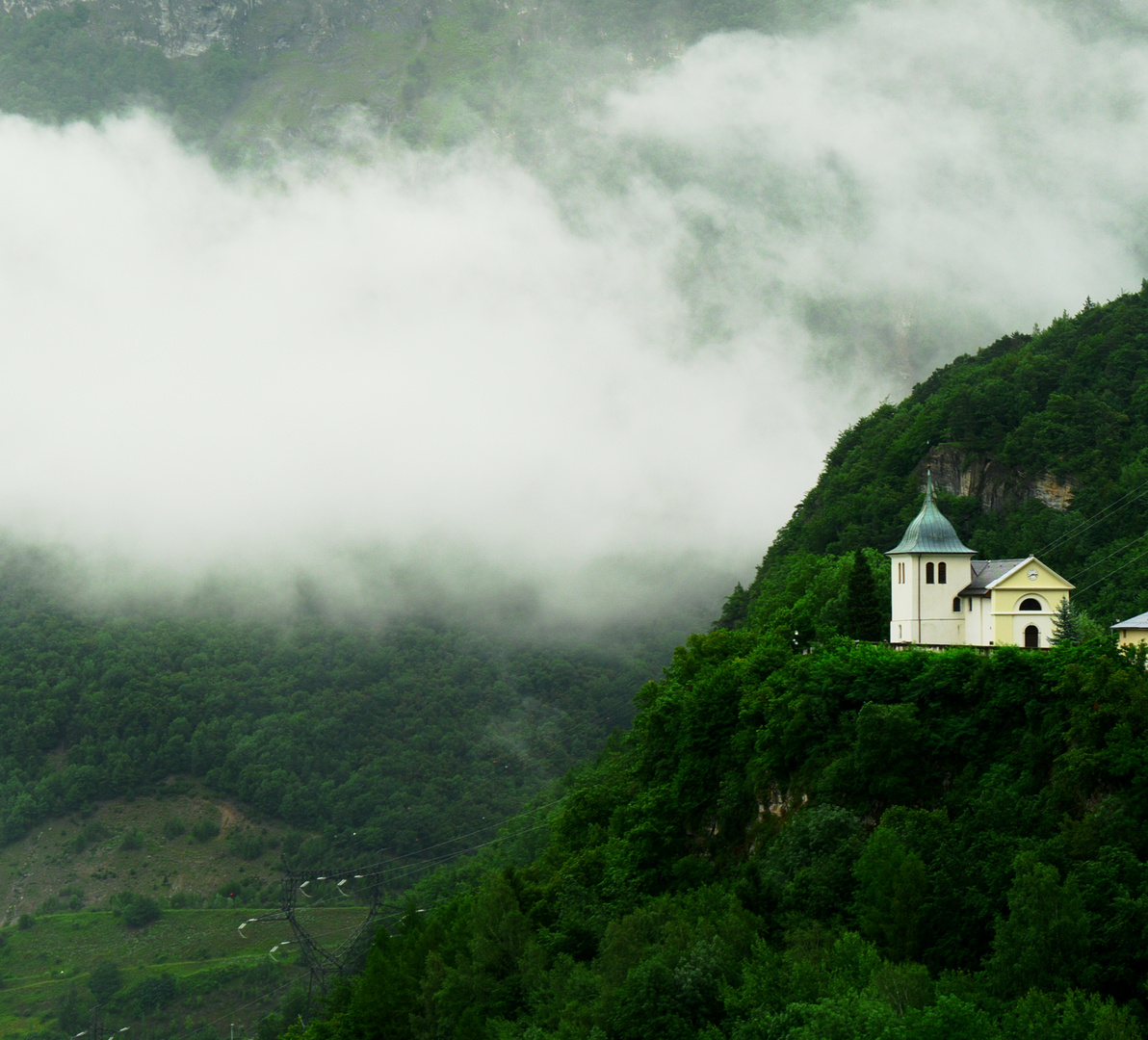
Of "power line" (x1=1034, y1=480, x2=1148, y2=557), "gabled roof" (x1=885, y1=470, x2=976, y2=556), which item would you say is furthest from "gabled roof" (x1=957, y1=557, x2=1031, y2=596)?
"power line" (x1=1034, y1=480, x2=1148, y2=557)

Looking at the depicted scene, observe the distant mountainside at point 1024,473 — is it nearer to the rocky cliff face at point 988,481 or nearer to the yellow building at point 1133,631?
the rocky cliff face at point 988,481

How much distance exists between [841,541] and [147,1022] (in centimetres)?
11316

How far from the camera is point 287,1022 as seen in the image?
140 m

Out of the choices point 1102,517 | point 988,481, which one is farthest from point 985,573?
point 988,481

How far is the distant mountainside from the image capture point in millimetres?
119188

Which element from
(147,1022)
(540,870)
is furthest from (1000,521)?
(147,1022)

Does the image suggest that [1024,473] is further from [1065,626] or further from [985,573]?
[1065,626]

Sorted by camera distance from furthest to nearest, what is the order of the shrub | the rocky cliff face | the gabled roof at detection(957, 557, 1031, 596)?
the shrub → the rocky cliff face → the gabled roof at detection(957, 557, 1031, 596)

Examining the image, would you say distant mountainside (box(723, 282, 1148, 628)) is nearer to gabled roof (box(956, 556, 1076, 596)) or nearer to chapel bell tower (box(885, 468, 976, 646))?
chapel bell tower (box(885, 468, 976, 646))

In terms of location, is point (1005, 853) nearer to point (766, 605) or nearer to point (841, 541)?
point (766, 605)

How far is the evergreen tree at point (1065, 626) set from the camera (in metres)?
68.4

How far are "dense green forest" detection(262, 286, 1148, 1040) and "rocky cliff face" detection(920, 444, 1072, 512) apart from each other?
42.5 metres

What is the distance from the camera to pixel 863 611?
77562mm

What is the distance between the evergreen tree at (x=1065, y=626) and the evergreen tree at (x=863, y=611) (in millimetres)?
9260
